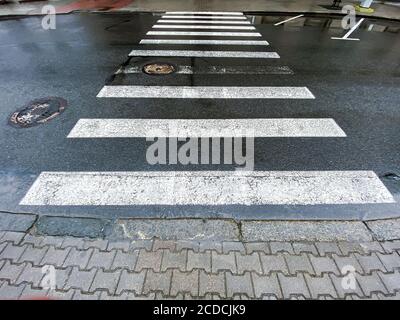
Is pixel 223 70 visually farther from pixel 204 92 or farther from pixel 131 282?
pixel 131 282

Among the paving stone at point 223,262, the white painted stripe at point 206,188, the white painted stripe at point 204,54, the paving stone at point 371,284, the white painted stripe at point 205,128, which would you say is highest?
the white painted stripe at point 204,54

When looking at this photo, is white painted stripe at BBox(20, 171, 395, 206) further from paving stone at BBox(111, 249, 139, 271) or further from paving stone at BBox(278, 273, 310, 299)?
paving stone at BBox(278, 273, 310, 299)

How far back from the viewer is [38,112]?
4918 millimetres

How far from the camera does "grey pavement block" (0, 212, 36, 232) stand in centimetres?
294

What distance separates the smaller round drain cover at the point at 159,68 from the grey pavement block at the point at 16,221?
4.58m

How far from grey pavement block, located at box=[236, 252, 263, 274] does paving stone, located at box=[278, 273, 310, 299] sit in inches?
8.8

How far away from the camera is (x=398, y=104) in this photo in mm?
5320

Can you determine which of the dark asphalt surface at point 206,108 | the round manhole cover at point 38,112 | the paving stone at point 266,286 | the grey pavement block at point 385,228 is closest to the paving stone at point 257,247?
the paving stone at point 266,286

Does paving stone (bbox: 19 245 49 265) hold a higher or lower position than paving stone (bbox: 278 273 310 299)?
higher

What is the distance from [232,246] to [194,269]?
50cm

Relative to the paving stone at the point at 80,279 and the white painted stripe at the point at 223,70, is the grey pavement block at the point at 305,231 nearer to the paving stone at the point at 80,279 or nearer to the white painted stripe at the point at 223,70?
the paving stone at the point at 80,279

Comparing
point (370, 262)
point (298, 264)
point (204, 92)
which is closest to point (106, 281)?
point (298, 264)

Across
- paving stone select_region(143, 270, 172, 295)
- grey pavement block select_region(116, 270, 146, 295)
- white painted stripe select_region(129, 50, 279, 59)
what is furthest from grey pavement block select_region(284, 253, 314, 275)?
white painted stripe select_region(129, 50, 279, 59)

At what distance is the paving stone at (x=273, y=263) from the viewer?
2.52m
